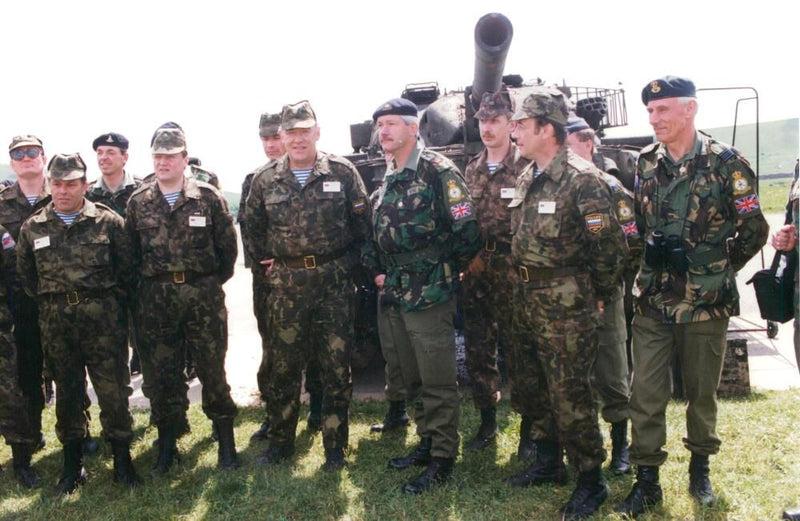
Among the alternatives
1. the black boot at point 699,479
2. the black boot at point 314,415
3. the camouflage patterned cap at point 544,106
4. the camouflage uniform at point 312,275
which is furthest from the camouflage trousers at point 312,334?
the black boot at point 699,479

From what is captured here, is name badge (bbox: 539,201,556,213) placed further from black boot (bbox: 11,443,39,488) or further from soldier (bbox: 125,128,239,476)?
black boot (bbox: 11,443,39,488)

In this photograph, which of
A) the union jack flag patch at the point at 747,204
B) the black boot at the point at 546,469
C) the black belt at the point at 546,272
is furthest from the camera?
the black boot at the point at 546,469

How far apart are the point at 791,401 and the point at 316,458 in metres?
3.76

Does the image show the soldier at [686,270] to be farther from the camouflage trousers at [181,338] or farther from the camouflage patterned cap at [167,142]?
the camouflage patterned cap at [167,142]

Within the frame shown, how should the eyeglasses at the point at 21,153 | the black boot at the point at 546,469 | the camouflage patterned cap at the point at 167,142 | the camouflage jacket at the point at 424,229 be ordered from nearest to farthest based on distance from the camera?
the black boot at the point at 546,469
the camouflage jacket at the point at 424,229
the camouflage patterned cap at the point at 167,142
the eyeglasses at the point at 21,153

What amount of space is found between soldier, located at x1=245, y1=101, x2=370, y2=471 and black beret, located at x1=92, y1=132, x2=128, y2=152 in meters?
1.84

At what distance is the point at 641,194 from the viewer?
4.19m

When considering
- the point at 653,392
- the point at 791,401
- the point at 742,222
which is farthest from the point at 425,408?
the point at 791,401

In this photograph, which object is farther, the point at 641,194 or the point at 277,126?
the point at 277,126

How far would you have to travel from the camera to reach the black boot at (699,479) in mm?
4062

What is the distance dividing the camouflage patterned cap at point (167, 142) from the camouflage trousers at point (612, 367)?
9.99 ft

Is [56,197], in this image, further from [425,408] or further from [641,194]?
[641,194]

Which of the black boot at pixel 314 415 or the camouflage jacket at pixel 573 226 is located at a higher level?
the camouflage jacket at pixel 573 226

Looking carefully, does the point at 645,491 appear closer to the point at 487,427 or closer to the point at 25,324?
the point at 487,427
